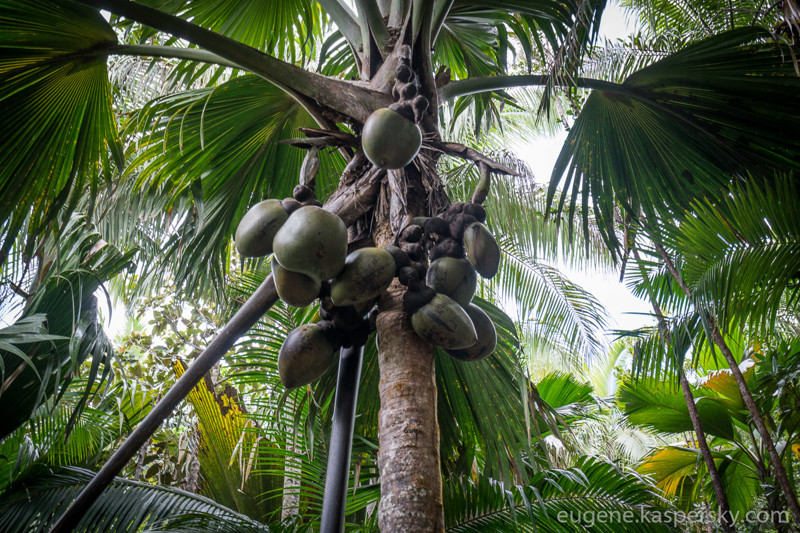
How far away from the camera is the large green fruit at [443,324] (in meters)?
1.30

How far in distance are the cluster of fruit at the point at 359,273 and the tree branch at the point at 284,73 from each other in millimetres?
483

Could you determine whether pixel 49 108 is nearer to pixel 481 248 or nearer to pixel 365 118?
pixel 365 118

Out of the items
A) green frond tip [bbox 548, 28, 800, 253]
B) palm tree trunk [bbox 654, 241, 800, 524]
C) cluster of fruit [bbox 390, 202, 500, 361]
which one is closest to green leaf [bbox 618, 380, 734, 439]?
palm tree trunk [bbox 654, 241, 800, 524]

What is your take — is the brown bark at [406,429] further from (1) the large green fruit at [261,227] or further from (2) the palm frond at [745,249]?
(2) the palm frond at [745,249]

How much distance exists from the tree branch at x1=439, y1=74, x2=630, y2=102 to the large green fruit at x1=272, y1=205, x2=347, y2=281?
40.4 inches

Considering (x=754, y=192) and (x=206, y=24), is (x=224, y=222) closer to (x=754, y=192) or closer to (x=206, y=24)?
(x=206, y=24)

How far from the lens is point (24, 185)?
220cm

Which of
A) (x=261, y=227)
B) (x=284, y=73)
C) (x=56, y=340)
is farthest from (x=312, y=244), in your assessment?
(x=56, y=340)

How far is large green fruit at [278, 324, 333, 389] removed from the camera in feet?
4.62

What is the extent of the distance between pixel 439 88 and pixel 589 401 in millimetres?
4393

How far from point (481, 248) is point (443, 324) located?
25 centimetres

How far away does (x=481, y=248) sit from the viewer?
4.66 ft

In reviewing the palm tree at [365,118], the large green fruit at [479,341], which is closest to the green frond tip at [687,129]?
the palm tree at [365,118]

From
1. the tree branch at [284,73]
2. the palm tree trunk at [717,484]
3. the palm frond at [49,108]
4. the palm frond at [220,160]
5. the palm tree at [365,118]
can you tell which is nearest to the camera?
the palm tree at [365,118]
